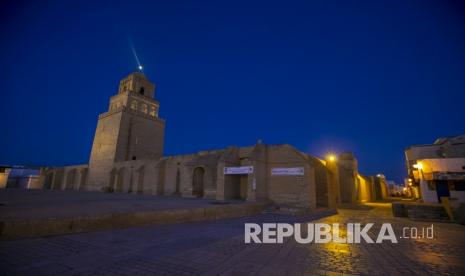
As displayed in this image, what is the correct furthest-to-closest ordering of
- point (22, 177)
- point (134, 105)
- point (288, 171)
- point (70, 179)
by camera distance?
point (22, 177) < point (70, 179) < point (134, 105) < point (288, 171)

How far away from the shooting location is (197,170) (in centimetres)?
2064

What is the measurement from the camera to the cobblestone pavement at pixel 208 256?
3.63 m

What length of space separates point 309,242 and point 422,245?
3.22m

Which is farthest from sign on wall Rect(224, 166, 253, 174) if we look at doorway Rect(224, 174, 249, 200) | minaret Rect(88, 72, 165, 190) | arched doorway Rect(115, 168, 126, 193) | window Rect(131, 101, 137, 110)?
window Rect(131, 101, 137, 110)

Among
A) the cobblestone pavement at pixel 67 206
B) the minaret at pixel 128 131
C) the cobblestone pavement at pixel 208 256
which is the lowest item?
the cobblestone pavement at pixel 208 256

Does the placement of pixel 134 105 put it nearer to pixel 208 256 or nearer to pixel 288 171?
pixel 288 171

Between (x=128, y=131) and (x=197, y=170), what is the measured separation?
18.6 meters

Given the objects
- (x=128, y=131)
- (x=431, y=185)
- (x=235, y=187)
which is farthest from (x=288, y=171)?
(x=128, y=131)

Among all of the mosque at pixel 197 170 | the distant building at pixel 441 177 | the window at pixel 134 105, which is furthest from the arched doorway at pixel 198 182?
the window at pixel 134 105

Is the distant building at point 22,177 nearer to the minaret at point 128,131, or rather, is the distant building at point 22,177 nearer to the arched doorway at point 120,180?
the minaret at point 128,131

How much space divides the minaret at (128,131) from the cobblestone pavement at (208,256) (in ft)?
97.2

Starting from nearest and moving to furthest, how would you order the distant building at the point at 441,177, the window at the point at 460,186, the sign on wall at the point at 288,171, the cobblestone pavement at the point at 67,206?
the cobblestone pavement at the point at 67,206, the sign on wall at the point at 288,171, the distant building at the point at 441,177, the window at the point at 460,186

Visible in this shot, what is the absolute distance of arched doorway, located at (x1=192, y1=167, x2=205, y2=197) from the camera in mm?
19814

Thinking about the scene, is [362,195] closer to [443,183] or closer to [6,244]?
[443,183]
